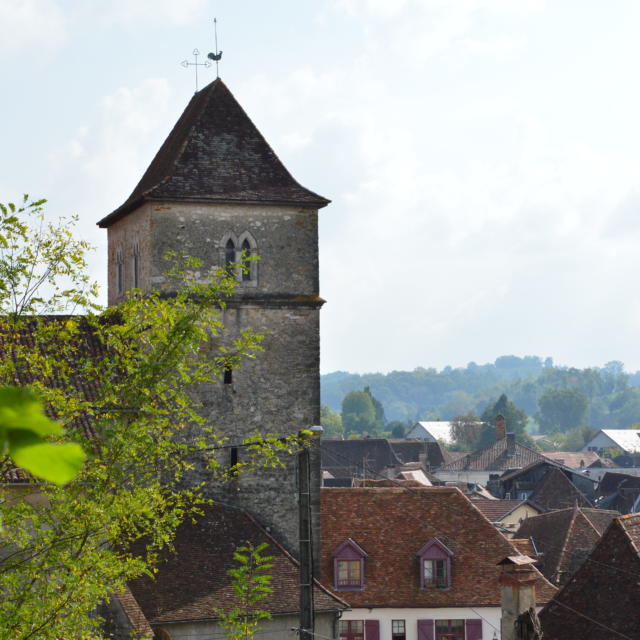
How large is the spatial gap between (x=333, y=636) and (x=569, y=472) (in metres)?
58.9

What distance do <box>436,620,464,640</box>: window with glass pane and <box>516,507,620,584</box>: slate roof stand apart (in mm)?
9318

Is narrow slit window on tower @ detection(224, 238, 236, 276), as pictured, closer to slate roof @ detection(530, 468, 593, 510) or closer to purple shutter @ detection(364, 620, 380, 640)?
purple shutter @ detection(364, 620, 380, 640)

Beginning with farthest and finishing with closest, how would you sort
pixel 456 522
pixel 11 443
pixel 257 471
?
pixel 456 522 < pixel 257 471 < pixel 11 443

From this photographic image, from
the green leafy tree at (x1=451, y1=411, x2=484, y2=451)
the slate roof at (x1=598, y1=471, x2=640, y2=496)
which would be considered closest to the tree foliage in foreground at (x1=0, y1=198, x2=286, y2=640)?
the slate roof at (x1=598, y1=471, x2=640, y2=496)

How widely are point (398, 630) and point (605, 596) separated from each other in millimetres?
12747

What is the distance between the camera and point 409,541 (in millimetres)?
30219

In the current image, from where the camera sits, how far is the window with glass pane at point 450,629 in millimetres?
29453

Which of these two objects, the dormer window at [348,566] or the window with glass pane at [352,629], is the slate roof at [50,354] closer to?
the dormer window at [348,566]

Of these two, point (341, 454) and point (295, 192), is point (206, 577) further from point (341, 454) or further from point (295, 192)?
point (341, 454)

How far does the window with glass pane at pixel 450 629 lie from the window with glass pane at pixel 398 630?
852mm

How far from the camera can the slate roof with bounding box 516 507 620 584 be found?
133 feet

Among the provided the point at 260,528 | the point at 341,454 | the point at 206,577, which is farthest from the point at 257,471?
the point at 341,454

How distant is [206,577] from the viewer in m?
22.7

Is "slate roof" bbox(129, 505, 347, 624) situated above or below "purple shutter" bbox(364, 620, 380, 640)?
above
